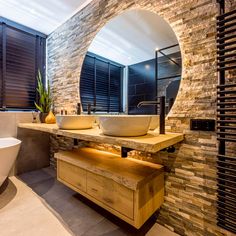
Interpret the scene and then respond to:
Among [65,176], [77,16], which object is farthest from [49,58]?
[65,176]

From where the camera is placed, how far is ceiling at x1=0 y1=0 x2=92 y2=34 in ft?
7.12

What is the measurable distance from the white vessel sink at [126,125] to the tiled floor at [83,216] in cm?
91

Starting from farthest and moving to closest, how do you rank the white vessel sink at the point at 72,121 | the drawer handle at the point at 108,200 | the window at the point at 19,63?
the window at the point at 19,63 → the white vessel sink at the point at 72,121 → the drawer handle at the point at 108,200

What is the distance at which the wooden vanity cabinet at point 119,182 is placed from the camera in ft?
3.84

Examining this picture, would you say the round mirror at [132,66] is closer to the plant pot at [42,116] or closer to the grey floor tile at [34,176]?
the plant pot at [42,116]

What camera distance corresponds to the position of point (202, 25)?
122 centimetres

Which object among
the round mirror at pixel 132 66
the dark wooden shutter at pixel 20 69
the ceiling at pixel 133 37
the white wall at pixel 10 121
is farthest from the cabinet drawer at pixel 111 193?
the dark wooden shutter at pixel 20 69

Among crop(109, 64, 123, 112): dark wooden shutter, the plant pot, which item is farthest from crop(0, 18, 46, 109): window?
crop(109, 64, 123, 112): dark wooden shutter

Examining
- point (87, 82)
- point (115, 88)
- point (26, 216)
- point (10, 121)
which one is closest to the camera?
point (26, 216)

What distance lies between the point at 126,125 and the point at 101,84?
1.14 meters

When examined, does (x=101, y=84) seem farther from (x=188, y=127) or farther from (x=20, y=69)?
(x=20, y=69)

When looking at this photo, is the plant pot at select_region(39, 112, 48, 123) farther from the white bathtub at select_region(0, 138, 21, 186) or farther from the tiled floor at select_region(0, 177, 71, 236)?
the tiled floor at select_region(0, 177, 71, 236)

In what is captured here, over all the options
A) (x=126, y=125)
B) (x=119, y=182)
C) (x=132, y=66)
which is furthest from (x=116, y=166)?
(x=132, y=66)

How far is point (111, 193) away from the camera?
1.31 metres
